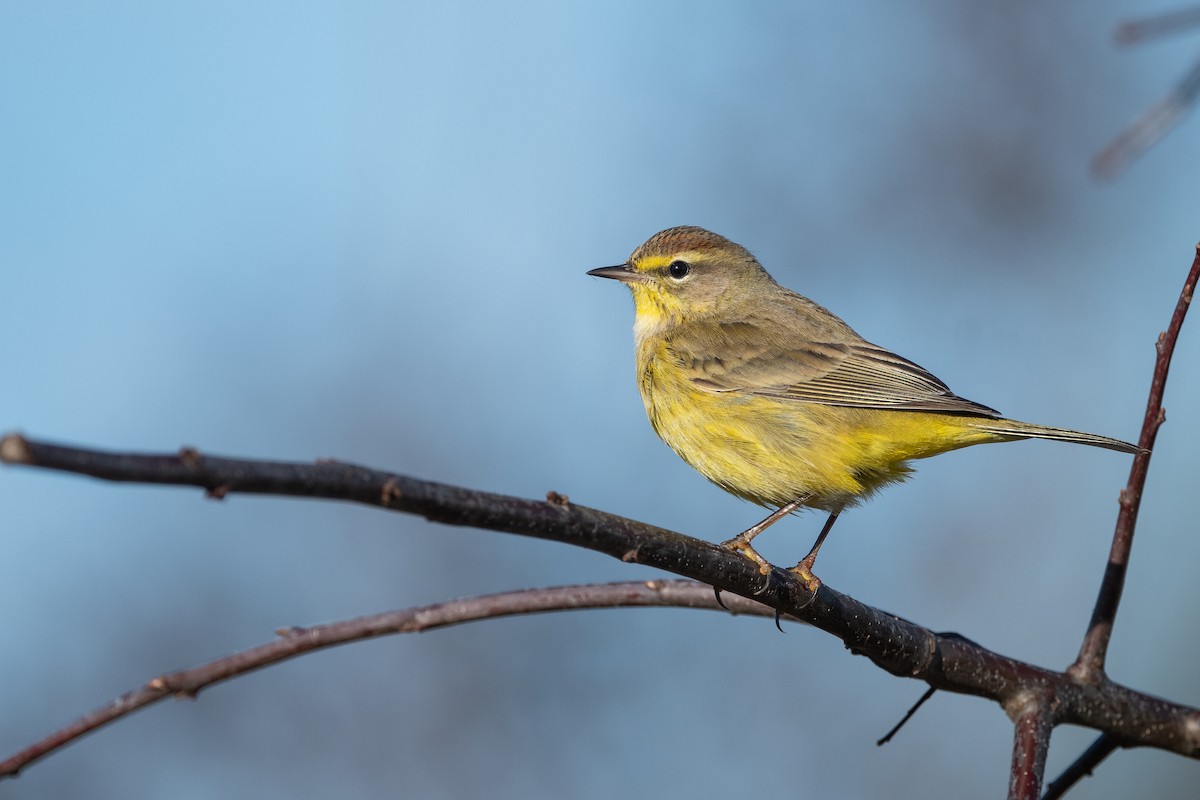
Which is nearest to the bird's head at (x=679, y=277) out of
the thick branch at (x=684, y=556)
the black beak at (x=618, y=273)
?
the black beak at (x=618, y=273)

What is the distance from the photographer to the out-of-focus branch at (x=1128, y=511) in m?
3.15

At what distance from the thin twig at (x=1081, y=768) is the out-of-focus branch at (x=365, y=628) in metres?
1.07

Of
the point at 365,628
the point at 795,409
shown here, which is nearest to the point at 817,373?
the point at 795,409

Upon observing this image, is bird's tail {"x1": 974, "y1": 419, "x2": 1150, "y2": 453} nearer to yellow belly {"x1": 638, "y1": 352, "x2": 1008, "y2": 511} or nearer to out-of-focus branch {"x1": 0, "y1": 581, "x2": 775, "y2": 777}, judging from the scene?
yellow belly {"x1": 638, "y1": 352, "x2": 1008, "y2": 511}

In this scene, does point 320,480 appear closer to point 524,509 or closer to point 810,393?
point 524,509

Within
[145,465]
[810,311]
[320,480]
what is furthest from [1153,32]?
[810,311]

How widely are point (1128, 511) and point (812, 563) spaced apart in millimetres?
1606

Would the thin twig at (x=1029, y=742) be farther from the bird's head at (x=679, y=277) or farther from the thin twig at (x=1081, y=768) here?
the bird's head at (x=679, y=277)

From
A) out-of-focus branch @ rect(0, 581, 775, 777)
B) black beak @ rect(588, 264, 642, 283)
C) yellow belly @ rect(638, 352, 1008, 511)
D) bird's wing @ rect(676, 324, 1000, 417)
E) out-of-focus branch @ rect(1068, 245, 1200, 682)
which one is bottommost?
out-of-focus branch @ rect(0, 581, 775, 777)

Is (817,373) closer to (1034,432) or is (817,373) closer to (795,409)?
(795,409)

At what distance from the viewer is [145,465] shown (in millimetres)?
1597

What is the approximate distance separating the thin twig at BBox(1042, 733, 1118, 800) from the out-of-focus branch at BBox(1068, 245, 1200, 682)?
0.20m

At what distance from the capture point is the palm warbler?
16.9 feet

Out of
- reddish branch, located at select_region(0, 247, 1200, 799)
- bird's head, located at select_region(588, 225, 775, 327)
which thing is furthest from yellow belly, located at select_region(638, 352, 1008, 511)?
reddish branch, located at select_region(0, 247, 1200, 799)
